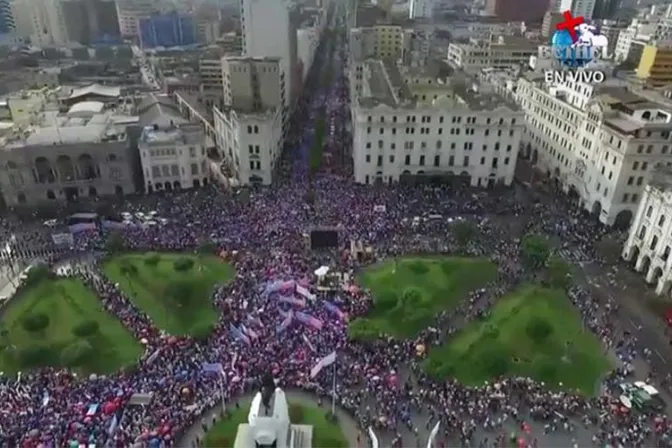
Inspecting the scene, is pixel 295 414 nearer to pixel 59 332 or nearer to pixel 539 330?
pixel 539 330

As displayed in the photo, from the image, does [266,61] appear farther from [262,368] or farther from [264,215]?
[262,368]

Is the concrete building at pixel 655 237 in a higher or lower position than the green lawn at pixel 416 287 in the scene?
higher

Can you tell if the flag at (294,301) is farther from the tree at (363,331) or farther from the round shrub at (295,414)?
the round shrub at (295,414)

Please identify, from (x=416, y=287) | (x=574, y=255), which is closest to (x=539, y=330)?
(x=416, y=287)

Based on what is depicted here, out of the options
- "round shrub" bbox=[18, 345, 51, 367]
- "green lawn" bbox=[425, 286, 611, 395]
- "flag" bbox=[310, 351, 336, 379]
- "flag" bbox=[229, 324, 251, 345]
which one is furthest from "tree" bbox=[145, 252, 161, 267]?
"green lawn" bbox=[425, 286, 611, 395]

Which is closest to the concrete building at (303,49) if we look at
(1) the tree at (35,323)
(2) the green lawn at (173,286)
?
(2) the green lawn at (173,286)

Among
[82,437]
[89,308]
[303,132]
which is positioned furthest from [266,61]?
[82,437]

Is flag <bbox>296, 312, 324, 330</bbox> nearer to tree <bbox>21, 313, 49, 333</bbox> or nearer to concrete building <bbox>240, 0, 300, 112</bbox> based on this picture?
tree <bbox>21, 313, 49, 333</bbox>
